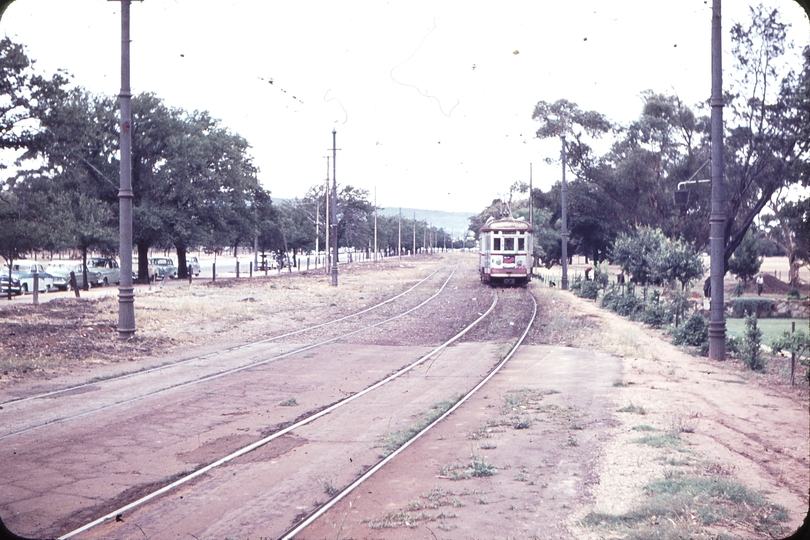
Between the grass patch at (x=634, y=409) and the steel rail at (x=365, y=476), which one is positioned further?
the grass patch at (x=634, y=409)

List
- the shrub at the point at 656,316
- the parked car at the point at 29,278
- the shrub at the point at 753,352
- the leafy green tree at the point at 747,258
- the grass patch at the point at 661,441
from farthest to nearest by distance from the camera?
the leafy green tree at the point at 747,258
the parked car at the point at 29,278
the shrub at the point at 656,316
the shrub at the point at 753,352
the grass patch at the point at 661,441

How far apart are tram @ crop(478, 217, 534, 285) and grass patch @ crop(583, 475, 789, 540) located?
97.0 ft

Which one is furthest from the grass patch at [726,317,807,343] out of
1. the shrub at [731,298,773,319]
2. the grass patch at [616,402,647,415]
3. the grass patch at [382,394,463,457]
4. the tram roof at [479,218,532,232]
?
the grass patch at [382,394,463,457]

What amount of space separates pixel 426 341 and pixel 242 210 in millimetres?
32819

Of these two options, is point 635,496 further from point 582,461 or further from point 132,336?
point 132,336

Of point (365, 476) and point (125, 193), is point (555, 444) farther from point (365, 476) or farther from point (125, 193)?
point (125, 193)

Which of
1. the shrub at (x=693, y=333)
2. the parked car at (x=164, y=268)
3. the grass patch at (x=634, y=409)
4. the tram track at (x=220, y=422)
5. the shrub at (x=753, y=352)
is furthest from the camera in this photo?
the parked car at (x=164, y=268)

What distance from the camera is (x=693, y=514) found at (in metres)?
5.39

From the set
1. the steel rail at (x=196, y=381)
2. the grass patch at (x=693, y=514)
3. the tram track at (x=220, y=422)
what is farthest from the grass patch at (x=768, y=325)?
the grass patch at (x=693, y=514)

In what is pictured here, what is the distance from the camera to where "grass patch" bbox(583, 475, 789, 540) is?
5.15 m

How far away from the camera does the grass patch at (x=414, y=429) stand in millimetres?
7580

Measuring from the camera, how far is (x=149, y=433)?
317 inches

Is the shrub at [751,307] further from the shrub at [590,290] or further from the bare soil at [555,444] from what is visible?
the bare soil at [555,444]

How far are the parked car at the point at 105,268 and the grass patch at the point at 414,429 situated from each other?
3381 centimetres
